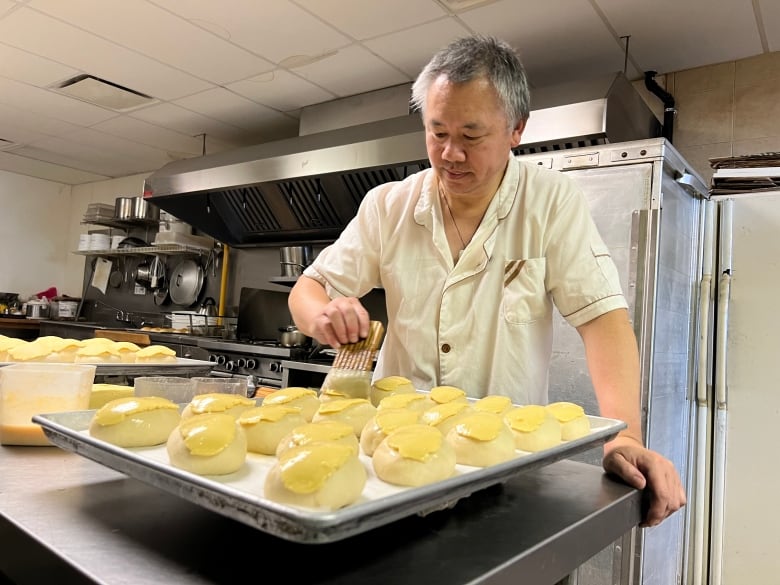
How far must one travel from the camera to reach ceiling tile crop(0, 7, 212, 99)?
131 inches

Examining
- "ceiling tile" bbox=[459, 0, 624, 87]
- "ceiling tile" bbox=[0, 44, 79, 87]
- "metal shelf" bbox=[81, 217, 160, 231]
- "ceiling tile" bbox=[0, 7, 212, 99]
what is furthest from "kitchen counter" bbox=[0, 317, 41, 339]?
"ceiling tile" bbox=[459, 0, 624, 87]

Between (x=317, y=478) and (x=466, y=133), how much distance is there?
100 cm

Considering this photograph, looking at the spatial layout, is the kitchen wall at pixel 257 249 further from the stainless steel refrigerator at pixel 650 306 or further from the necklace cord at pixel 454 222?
the necklace cord at pixel 454 222

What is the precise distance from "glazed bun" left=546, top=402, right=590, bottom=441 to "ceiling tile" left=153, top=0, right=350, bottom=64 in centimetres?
259

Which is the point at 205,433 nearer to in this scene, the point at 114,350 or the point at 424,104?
the point at 424,104

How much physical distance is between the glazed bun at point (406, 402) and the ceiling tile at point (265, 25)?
2504 millimetres

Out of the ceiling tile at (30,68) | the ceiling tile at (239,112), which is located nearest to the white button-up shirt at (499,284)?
the ceiling tile at (239,112)

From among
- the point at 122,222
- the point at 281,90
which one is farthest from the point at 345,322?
the point at 122,222

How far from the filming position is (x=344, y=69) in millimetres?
3576

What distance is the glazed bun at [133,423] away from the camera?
736 millimetres

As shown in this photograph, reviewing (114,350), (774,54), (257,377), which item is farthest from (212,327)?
(774,54)

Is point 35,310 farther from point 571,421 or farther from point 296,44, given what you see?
point 571,421

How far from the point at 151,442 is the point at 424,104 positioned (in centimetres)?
104

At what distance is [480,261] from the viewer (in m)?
1.53
